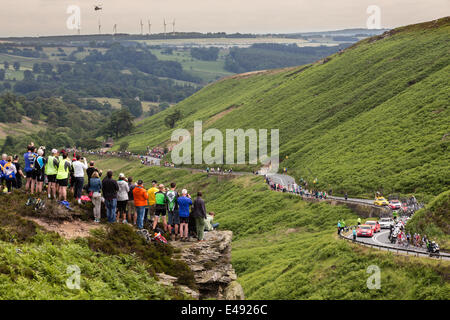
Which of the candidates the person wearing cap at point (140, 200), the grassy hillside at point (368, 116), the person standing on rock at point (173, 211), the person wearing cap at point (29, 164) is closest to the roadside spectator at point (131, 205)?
the person wearing cap at point (140, 200)

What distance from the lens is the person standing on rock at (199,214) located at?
27219 mm

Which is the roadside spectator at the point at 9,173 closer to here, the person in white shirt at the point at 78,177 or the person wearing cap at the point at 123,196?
the person in white shirt at the point at 78,177

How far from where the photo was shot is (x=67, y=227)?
24547 mm

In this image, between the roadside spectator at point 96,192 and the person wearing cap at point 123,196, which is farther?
the person wearing cap at point 123,196

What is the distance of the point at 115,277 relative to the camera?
69.8 feet

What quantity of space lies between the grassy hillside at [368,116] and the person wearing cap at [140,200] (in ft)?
143

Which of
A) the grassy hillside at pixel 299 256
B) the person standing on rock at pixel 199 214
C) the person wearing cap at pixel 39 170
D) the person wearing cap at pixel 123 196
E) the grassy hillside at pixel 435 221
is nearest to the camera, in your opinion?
the person wearing cap at pixel 123 196

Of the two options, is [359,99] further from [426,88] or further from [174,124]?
[174,124]

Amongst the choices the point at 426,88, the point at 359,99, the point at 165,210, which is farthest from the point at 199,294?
the point at 359,99

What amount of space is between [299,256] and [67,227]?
27199 millimetres

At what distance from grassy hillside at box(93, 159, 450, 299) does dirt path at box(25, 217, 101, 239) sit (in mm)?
16283

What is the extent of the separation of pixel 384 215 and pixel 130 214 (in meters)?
33.7

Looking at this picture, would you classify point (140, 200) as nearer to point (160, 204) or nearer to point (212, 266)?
point (160, 204)

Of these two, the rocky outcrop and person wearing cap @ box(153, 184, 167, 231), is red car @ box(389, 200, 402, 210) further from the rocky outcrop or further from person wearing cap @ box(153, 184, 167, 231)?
person wearing cap @ box(153, 184, 167, 231)
